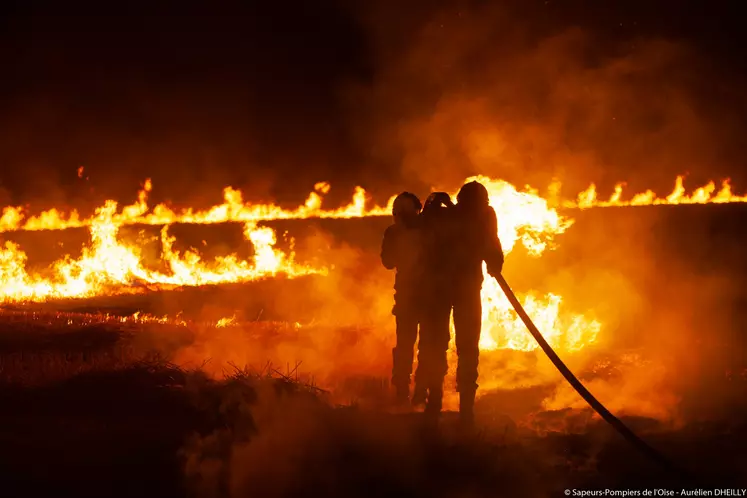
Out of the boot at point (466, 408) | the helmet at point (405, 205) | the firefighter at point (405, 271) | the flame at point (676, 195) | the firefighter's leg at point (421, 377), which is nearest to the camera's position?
the boot at point (466, 408)

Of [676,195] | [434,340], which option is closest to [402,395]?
[434,340]

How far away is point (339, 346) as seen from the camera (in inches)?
402

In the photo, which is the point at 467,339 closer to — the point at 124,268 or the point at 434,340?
the point at 434,340

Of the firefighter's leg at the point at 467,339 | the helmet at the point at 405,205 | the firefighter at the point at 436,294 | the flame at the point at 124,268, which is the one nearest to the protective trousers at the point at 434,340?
the firefighter at the point at 436,294

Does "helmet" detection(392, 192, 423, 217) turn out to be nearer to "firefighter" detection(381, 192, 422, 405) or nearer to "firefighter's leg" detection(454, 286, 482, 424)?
"firefighter" detection(381, 192, 422, 405)

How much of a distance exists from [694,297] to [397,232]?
27.7 ft

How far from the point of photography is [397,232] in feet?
24.0

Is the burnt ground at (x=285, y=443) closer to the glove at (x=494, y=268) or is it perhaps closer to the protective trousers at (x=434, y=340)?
the protective trousers at (x=434, y=340)

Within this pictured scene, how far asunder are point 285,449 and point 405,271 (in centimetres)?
264

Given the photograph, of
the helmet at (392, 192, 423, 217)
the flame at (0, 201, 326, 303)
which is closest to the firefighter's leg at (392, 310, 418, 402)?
the helmet at (392, 192, 423, 217)

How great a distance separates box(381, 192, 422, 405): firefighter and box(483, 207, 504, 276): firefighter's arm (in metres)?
0.94

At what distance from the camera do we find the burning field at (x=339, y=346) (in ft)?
18.0

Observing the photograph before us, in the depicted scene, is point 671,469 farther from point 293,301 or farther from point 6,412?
point 293,301

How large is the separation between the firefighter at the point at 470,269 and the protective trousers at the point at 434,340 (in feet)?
0.89
